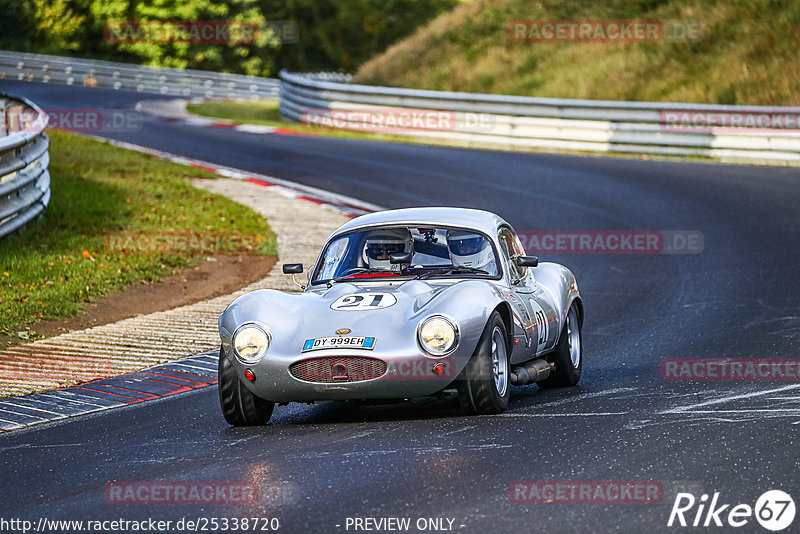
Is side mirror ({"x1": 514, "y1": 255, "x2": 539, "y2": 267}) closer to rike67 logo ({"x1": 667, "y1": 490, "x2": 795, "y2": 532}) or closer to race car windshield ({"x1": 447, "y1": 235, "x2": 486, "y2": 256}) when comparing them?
race car windshield ({"x1": 447, "y1": 235, "x2": 486, "y2": 256})

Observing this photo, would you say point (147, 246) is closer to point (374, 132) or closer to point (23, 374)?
point (23, 374)

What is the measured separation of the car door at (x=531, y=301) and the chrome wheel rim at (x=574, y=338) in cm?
33

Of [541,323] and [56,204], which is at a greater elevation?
[541,323]

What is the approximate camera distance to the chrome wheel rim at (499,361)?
797cm

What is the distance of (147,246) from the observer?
591 inches

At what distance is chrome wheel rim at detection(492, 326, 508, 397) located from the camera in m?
7.97

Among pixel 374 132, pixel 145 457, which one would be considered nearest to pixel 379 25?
pixel 374 132

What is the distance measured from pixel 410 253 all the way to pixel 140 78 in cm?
3626

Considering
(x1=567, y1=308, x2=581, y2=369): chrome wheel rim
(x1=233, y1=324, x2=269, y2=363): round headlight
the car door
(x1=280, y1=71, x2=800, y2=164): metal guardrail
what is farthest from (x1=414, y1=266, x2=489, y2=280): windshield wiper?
(x1=280, y1=71, x2=800, y2=164): metal guardrail

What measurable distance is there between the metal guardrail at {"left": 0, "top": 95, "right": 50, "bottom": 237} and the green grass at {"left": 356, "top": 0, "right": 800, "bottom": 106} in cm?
1535

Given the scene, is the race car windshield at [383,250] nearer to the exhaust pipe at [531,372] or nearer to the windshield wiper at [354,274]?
the windshield wiper at [354,274]

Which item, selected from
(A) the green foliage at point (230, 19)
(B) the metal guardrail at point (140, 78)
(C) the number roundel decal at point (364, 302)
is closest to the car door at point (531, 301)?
(C) the number roundel decal at point (364, 302)

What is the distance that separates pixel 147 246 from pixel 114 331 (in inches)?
141

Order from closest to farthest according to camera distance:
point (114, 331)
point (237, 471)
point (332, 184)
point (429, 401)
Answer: point (237, 471)
point (429, 401)
point (114, 331)
point (332, 184)
